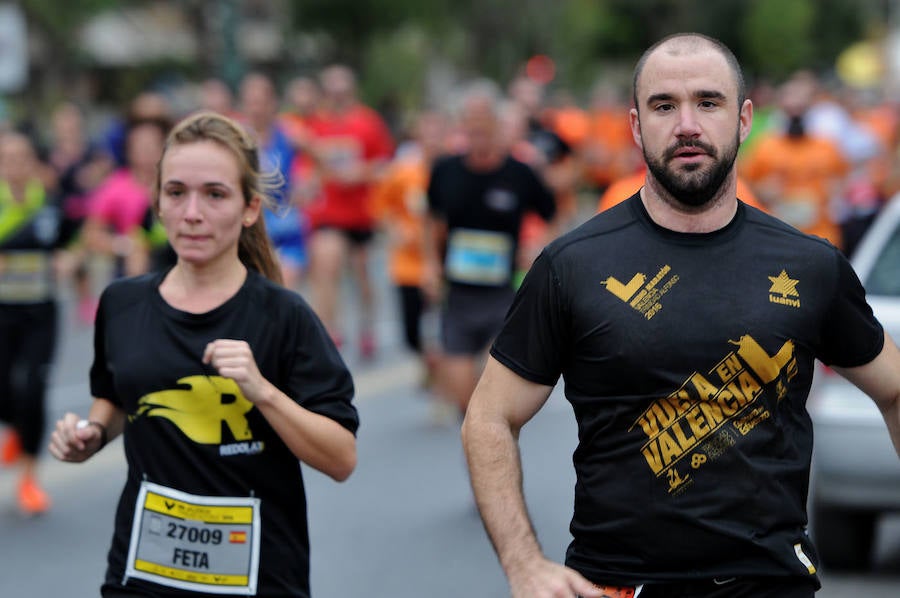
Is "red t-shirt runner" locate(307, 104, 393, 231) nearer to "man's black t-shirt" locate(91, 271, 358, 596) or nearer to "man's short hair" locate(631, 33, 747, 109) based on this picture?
"man's black t-shirt" locate(91, 271, 358, 596)

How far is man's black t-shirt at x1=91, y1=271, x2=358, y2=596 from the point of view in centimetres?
415

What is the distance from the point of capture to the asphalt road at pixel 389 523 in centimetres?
737

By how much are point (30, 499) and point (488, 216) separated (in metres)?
2.98

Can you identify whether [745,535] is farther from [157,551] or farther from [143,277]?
[143,277]

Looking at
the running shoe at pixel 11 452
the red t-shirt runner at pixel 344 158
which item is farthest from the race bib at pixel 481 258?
the red t-shirt runner at pixel 344 158

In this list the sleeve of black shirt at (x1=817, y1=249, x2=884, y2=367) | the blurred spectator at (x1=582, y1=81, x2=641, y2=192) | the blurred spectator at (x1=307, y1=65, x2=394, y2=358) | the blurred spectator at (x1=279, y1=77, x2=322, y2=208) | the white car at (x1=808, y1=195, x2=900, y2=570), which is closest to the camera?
the sleeve of black shirt at (x1=817, y1=249, x2=884, y2=367)

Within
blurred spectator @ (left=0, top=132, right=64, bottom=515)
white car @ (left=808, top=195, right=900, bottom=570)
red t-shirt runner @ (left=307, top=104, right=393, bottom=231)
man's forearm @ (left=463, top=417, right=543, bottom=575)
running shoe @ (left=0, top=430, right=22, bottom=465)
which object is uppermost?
red t-shirt runner @ (left=307, top=104, right=393, bottom=231)

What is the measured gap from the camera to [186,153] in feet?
14.1

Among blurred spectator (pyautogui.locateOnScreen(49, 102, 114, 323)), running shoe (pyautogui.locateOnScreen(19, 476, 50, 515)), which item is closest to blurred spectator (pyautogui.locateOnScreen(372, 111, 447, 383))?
running shoe (pyautogui.locateOnScreen(19, 476, 50, 515))

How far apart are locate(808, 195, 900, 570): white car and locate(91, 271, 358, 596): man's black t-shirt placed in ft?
11.2

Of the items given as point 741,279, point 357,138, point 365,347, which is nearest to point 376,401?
point 365,347

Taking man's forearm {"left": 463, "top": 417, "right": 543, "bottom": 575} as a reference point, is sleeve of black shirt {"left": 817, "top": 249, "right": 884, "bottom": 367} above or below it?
above

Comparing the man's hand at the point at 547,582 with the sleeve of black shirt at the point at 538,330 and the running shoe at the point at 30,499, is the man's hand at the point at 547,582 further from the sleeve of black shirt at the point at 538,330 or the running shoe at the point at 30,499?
the running shoe at the point at 30,499

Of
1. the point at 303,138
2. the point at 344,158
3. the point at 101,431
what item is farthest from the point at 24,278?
the point at 344,158
